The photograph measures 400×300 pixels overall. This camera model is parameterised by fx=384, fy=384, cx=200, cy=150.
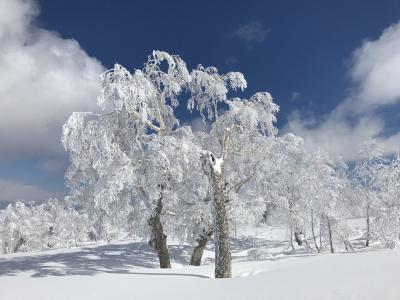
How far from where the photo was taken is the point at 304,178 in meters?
31.3

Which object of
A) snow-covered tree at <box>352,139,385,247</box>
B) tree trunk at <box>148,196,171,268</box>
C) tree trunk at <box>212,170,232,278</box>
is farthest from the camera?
snow-covered tree at <box>352,139,385,247</box>

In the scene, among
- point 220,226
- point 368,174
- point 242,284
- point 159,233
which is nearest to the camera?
point 242,284

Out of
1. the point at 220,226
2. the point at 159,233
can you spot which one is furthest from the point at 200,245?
the point at 220,226

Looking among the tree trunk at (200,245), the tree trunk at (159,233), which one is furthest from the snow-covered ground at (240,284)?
the tree trunk at (200,245)

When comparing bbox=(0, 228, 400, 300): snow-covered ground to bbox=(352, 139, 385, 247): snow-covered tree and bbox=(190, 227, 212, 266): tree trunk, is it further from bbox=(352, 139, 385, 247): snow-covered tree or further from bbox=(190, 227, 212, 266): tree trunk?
bbox=(352, 139, 385, 247): snow-covered tree

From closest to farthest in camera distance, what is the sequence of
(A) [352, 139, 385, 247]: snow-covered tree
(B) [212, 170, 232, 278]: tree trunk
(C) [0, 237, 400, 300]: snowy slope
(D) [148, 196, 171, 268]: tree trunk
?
(C) [0, 237, 400, 300]: snowy slope, (B) [212, 170, 232, 278]: tree trunk, (D) [148, 196, 171, 268]: tree trunk, (A) [352, 139, 385, 247]: snow-covered tree

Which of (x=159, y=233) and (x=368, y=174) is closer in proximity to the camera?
(x=159, y=233)

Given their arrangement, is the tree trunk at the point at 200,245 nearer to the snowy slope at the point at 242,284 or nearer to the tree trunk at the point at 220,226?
the snowy slope at the point at 242,284

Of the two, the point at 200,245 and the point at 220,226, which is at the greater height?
the point at 220,226

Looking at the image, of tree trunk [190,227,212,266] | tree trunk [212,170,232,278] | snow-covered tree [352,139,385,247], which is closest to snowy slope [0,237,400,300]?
tree trunk [212,170,232,278]

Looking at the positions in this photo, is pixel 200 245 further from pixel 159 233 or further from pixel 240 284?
pixel 240 284

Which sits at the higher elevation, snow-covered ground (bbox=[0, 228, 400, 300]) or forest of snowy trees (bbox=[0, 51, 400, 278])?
forest of snowy trees (bbox=[0, 51, 400, 278])

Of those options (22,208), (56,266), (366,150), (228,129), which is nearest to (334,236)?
(366,150)

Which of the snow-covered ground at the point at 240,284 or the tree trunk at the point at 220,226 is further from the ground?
the tree trunk at the point at 220,226
